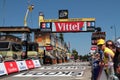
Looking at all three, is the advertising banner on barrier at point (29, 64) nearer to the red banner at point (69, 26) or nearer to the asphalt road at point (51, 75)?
the asphalt road at point (51, 75)

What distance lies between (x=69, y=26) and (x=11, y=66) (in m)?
24.1

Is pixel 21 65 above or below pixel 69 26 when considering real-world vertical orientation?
below

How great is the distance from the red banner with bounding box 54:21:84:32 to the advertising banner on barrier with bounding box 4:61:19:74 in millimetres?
21966

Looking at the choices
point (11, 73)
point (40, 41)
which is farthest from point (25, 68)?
point (40, 41)

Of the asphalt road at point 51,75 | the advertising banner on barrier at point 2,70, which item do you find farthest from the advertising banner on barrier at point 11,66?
the advertising banner on barrier at point 2,70

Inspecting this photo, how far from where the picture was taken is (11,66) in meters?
27.3

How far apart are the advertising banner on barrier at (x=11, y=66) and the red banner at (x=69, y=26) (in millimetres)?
21966

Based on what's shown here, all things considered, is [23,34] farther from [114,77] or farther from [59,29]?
[114,77]

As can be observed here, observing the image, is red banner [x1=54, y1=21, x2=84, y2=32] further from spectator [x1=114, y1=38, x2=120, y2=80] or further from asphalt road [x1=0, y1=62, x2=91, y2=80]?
spectator [x1=114, y1=38, x2=120, y2=80]

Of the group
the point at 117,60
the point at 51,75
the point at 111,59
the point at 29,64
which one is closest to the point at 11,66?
the point at 51,75

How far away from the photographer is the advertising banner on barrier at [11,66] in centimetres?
2586

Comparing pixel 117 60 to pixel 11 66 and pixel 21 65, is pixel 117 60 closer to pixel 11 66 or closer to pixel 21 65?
pixel 11 66

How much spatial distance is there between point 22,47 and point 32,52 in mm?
7082

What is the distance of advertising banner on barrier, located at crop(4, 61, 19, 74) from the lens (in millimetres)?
25862
